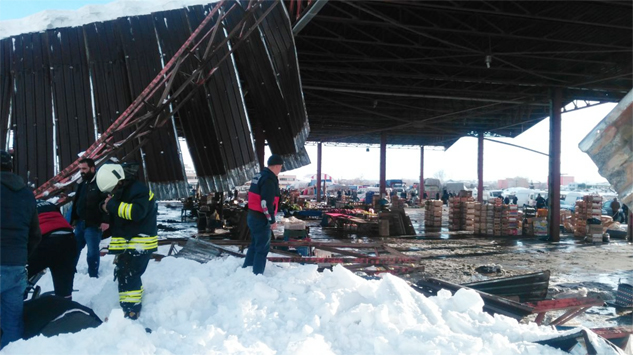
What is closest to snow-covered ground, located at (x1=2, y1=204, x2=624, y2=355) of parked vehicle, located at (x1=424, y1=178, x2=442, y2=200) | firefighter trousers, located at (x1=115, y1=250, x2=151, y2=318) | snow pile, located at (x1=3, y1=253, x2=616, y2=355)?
snow pile, located at (x1=3, y1=253, x2=616, y2=355)

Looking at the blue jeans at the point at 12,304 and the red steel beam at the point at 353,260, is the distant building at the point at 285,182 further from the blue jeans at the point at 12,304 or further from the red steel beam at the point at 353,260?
the blue jeans at the point at 12,304

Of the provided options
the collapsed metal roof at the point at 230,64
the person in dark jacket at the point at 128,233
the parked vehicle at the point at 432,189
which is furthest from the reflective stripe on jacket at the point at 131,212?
the parked vehicle at the point at 432,189

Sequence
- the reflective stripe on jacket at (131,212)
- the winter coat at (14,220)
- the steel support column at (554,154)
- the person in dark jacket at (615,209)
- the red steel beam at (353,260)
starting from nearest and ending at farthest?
the winter coat at (14,220) → the reflective stripe on jacket at (131,212) → the red steel beam at (353,260) → the steel support column at (554,154) → the person in dark jacket at (615,209)

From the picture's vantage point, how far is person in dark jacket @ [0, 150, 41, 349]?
116 inches

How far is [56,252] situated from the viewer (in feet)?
12.2

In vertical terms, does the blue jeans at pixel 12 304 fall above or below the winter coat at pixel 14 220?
below

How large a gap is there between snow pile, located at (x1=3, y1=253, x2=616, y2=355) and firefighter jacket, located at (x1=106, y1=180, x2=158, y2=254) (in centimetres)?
62

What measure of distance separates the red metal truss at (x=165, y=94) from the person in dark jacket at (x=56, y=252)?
11.8 ft

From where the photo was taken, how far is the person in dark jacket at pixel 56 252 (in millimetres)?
3672

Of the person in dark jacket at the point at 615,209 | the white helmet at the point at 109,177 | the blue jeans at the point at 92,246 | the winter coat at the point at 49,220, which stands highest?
Result: the white helmet at the point at 109,177

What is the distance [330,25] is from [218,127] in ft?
19.6

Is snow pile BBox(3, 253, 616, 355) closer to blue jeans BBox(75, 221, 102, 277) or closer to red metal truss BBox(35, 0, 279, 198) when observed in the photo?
blue jeans BBox(75, 221, 102, 277)

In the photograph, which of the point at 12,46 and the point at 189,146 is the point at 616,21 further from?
the point at 12,46

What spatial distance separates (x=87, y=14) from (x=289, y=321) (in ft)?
28.6
